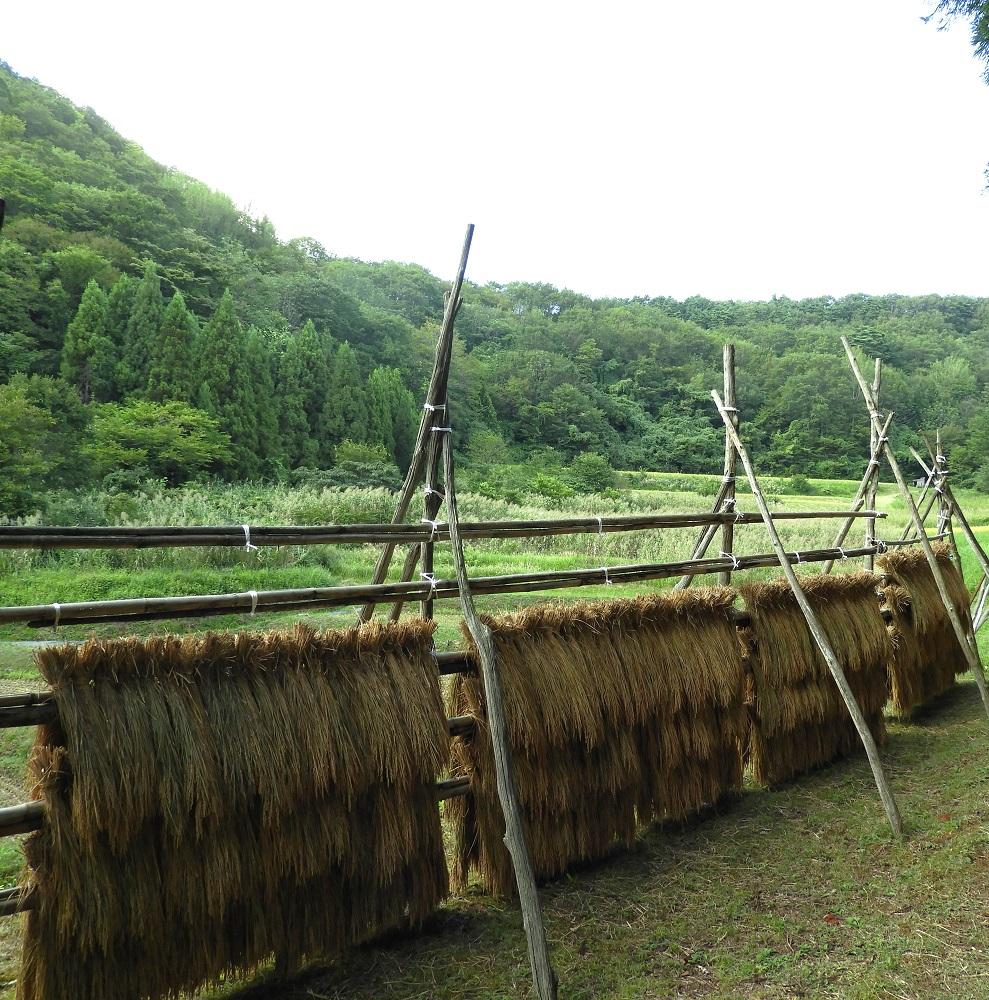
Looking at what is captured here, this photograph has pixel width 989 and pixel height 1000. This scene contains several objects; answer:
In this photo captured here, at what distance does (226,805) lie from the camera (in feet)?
7.88

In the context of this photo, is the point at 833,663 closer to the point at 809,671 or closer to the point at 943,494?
the point at 809,671

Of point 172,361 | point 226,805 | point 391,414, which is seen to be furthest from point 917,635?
point 391,414

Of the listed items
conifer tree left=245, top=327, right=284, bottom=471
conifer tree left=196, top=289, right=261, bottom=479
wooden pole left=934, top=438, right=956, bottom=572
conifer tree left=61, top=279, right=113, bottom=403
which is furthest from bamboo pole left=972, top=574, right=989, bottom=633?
conifer tree left=61, top=279, right=113, bottom=403

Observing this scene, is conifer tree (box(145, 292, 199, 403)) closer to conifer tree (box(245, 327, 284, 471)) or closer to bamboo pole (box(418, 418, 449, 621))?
conifer tree (box(245, 327, 284, 471))

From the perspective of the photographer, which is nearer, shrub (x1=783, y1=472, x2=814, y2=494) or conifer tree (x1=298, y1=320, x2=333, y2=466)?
conifer tree (x1=298, y1=320, x2=333, y2=466)

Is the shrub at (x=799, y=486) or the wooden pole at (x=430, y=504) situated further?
the shrub at (x=799, y=486)

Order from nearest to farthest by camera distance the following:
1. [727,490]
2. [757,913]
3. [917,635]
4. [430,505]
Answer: [757,913]
[430,505]
[727,490]
[917,635]

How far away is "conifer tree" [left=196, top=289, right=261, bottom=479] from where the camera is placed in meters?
20.1

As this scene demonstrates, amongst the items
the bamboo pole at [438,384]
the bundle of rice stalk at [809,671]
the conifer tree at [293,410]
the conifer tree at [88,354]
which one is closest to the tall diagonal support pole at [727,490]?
the bundle of rice stalk at [809,671]

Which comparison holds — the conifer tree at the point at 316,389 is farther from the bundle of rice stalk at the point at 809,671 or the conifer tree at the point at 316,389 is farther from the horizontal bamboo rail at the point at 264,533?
the horizontal bamboo rail at the point at 264,533

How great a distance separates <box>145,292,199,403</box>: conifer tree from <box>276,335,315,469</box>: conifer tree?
7.76 feet

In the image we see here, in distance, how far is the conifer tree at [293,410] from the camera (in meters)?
21.5

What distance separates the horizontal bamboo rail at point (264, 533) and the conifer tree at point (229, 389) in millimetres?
17236

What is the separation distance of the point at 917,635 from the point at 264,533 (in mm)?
5111
